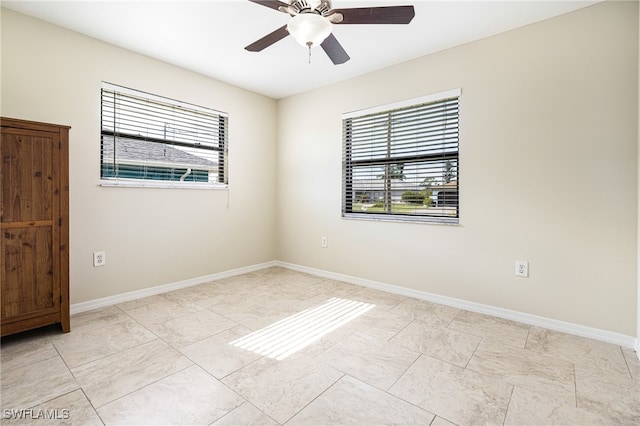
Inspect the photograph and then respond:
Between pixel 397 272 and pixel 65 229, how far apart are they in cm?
292

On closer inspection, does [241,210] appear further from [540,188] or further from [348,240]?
[540,188]

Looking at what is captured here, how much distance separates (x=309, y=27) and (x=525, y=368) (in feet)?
7.60

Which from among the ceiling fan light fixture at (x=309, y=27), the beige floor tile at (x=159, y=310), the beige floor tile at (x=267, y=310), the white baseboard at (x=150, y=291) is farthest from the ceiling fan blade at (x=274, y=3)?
the white baseboard at (x=150, y=291)

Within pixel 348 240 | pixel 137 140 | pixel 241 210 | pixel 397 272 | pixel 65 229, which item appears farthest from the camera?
pixel 241 210

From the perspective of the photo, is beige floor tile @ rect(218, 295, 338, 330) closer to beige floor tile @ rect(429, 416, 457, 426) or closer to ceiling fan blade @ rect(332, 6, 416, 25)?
beige floor tile @ rect(429, 416, 457, 426)

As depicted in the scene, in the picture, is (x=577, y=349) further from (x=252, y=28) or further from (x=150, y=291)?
(x=150, y=291)

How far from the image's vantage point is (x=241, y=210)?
13.3 ft

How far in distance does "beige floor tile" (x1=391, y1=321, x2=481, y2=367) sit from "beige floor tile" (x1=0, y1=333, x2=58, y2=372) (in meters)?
2.29

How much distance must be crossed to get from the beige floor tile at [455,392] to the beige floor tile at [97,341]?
1785mm

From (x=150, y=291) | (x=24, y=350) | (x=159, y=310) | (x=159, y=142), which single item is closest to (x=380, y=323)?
(x=159, y=310)

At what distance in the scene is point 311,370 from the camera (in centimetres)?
184

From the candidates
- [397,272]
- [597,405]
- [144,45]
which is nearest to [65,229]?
[144,45]

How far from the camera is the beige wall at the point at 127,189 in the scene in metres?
2.47

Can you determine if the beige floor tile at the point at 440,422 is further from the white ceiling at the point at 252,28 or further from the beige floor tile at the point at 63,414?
the white ceiling at the point at 252,28
